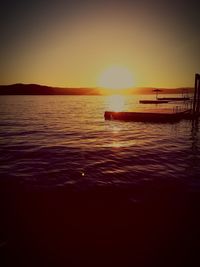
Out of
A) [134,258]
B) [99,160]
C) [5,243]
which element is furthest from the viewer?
[99,160]

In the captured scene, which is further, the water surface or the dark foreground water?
the water surface

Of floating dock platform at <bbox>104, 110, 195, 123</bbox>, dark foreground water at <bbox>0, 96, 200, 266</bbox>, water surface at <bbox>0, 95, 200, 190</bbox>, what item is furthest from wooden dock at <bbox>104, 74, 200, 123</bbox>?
dark foreground water at <bbox>0, 96, 200, 266</bbox>

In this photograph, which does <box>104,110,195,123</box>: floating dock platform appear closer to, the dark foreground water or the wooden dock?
the wooden dock

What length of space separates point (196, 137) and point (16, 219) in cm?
1935

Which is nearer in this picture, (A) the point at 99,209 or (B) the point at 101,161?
(A) the point at 99,209

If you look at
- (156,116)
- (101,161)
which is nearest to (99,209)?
(101,161)

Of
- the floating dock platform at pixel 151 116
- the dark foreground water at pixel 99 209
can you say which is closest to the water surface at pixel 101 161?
the dark foreground water at pixel 99 209

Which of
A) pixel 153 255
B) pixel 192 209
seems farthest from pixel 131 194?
pixel 153 255

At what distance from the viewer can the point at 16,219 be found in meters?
6.89

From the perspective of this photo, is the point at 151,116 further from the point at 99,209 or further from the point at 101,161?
the point at 99,209

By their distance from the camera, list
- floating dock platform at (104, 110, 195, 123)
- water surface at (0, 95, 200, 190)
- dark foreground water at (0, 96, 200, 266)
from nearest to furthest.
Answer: dark foreground water at (0, 96, 200, 266)
water surface at (0, 95, 200, 190)
floating dock platform at (104, 110, 195, 123)

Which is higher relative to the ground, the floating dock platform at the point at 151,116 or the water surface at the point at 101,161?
the floating dock platform at the point at 151,116

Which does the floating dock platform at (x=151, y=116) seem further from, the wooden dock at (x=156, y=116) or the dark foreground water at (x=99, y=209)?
the dark foreground water at (x=99, y=209)

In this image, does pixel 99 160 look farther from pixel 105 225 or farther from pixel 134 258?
pixel 134 258
